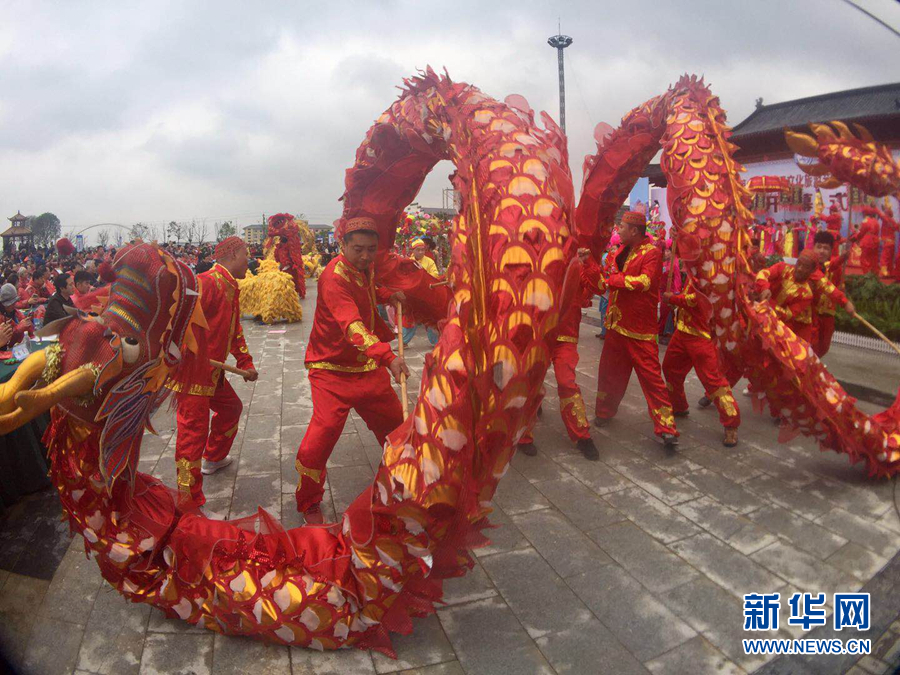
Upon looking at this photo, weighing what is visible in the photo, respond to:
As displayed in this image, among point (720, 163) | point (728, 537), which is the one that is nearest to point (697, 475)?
point (728, 537)

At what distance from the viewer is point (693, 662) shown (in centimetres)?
203

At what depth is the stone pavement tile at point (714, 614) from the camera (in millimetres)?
2080

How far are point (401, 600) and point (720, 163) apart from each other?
2839 millimetres

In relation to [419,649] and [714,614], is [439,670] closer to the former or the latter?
[419,649]

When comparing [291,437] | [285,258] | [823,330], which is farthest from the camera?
[285,258]

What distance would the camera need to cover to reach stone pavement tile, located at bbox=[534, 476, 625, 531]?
3.09 meters

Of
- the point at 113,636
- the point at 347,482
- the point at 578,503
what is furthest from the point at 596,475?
the point at 113,636

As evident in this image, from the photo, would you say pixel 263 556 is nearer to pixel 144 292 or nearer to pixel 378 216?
pixel 144 292

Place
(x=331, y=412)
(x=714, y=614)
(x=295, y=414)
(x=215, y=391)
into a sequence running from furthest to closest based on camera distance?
(x=295, y=414)
(x=215, y=391)
(x=331, y=412)
(x=714, y=614)

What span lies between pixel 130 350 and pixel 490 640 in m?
1.72

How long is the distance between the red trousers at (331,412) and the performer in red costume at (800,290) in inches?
139

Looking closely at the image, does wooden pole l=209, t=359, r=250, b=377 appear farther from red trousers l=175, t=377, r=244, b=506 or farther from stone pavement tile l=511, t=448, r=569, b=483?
stone pavement tile l=511, t=448, r=569, b=483

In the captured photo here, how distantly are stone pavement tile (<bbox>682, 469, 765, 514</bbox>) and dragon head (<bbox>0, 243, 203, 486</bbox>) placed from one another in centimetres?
311

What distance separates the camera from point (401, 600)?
6.86 ft
